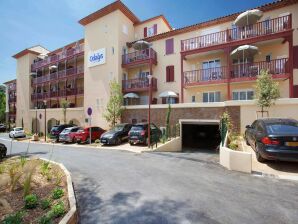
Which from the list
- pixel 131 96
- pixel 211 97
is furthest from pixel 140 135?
pixel 211 97

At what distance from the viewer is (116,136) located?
17750 millimetres

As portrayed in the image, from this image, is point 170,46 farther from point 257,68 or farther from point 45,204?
point 45,204

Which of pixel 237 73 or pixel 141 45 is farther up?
pixel 141 45

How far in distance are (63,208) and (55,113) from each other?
30588 millimetres

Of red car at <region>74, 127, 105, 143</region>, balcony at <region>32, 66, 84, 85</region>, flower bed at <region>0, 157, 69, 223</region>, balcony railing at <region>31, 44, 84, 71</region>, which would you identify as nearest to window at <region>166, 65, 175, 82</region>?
red car at <region>74, 127, 105, 143</region>

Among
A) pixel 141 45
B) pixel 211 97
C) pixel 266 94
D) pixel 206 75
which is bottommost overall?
pixel 266 94

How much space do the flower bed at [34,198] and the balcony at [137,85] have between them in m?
16.8

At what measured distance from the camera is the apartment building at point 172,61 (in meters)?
17.2

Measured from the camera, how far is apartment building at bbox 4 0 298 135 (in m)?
17.2

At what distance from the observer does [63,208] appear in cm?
467

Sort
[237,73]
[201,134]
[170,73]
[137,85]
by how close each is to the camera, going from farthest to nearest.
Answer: [137,85]
[170,73]
[201,134]
[237,73]

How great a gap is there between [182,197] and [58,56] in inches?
1435

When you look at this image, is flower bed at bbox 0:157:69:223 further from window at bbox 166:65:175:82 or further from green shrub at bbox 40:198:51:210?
window at bbox 166:65:175:82

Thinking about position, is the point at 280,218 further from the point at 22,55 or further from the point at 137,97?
the point at 22,55
